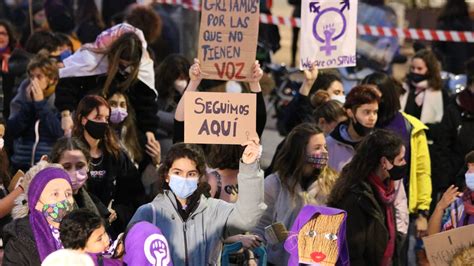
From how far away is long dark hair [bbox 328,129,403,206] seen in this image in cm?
938

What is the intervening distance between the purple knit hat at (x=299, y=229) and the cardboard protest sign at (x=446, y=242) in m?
0.54

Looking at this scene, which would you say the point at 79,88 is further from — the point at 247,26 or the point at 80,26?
the point at 80,26

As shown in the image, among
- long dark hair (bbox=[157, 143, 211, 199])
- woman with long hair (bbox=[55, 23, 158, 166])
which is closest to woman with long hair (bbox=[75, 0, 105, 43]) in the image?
woman with long hair (bbox=[55, 23, 158, 166])

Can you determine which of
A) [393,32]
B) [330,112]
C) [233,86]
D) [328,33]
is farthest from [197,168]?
[393,32]

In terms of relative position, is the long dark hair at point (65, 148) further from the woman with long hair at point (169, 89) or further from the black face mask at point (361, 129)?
the woman with long hair at point (169, 89)

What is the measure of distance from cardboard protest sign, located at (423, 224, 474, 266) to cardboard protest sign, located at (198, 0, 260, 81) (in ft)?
5.95

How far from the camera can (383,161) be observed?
956 cm

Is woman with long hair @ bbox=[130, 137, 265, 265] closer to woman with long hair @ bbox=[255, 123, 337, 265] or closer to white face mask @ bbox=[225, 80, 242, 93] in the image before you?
woman with long hair @ bbox=[255, 123, 337, 265]

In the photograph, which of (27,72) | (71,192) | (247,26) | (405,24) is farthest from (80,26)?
(71,192)

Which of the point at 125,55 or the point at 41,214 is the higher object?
the point at 125,55

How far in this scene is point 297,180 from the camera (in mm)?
9641

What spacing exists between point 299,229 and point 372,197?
3.46ft

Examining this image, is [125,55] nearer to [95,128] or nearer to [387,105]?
[95,128]

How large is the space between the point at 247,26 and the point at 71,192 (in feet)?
6.56
